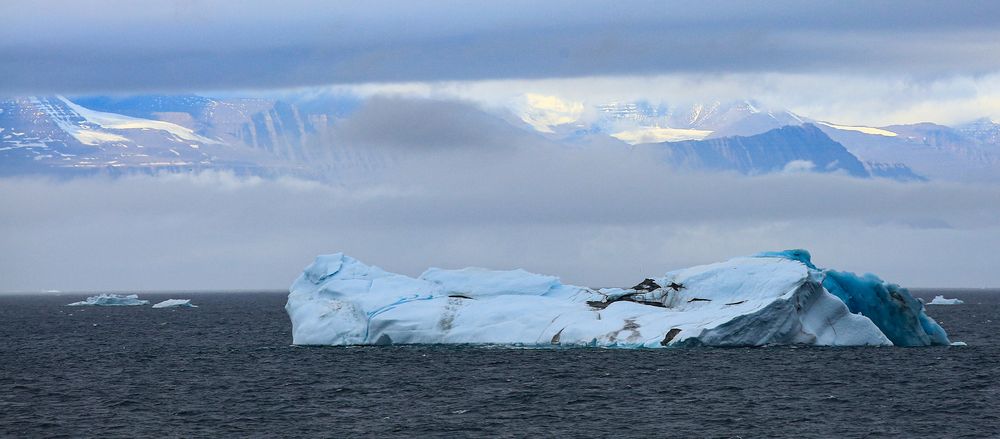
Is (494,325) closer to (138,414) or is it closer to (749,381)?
(749,381)

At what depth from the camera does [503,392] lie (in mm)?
42250

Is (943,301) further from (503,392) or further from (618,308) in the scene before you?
(503,392)

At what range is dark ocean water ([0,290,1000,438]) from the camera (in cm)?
3512

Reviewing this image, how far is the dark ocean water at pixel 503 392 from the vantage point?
115ft

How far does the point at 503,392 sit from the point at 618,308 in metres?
14.4

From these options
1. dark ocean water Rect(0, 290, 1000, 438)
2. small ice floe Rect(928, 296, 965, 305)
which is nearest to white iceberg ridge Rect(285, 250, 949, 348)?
dark ocean water Rect(0, 290, 1000, 438)

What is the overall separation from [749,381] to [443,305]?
17.8m

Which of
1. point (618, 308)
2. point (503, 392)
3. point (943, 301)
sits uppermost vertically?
point (618, 308)

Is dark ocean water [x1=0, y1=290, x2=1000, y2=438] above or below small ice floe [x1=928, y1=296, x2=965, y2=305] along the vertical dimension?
above

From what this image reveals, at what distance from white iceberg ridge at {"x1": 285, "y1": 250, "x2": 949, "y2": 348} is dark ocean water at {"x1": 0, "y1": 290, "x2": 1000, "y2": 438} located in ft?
2.95

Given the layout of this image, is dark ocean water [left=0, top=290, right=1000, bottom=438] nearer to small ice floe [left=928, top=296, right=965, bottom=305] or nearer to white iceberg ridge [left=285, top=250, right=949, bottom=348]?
white iceberg ridge [left=285, top=250, right=949, bottom=348]

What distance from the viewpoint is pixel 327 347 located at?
60.7 metres

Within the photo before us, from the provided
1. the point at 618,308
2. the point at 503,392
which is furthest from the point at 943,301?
the point at 503,392

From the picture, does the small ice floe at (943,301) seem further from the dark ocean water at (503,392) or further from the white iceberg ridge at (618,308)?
the white iceberg ridge at (618,308)
